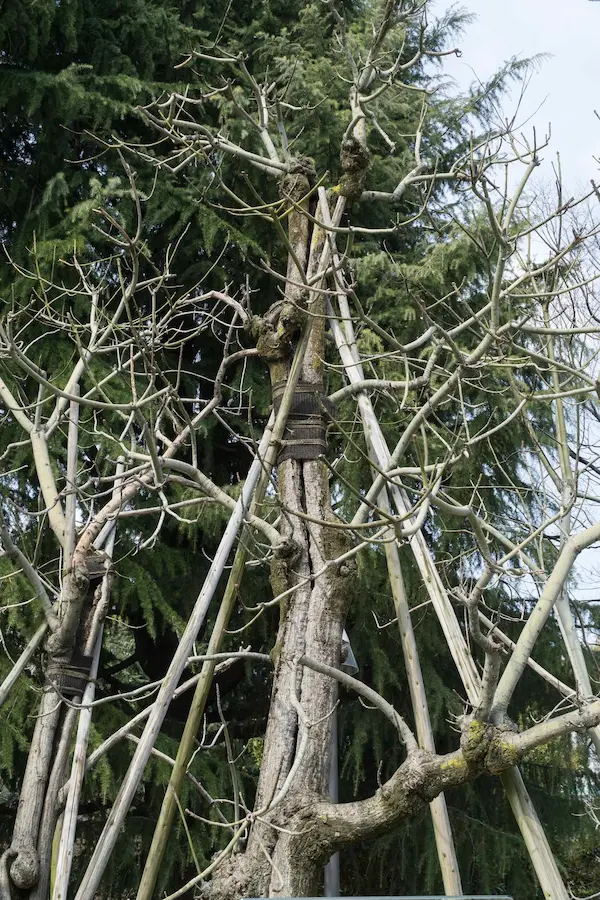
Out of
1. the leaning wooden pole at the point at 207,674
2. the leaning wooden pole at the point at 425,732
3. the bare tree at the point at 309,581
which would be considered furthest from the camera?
the leaning wooden pole at the point at 425,732

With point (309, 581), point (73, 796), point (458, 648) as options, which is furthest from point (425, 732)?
point (73, 796)

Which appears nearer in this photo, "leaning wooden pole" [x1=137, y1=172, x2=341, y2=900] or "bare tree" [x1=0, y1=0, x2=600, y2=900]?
"bare tree" [x1=0, y1=0, x2=600, y2=900]

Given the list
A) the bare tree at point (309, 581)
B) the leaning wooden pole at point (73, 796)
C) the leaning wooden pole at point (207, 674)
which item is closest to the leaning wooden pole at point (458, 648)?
the bare tree at point (309, 581)

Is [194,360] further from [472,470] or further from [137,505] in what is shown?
[472,470]

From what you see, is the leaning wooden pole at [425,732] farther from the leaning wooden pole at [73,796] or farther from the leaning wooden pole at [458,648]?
the leaning wooden pole at [73,796]

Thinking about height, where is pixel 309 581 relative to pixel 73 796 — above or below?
above

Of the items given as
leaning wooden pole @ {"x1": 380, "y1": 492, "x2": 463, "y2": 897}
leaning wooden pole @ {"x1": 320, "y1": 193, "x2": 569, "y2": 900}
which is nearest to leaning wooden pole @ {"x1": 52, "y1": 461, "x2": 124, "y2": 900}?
leaning wooden pole @ {"x1": 320, "y1": 193, "x2": 569, "y2": 900}

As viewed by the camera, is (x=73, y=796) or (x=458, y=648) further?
(x=73, y=796)

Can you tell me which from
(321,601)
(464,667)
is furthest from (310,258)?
(464,667)

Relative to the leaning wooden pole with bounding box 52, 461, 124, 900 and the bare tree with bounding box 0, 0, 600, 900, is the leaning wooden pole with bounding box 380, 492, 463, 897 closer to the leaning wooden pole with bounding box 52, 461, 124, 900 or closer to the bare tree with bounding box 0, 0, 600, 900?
the bare tree with bounding box 0, 0, 600, 900

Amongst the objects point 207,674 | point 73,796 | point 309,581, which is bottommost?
point 73,796

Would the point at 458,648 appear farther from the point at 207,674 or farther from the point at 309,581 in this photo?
the point at 207,674

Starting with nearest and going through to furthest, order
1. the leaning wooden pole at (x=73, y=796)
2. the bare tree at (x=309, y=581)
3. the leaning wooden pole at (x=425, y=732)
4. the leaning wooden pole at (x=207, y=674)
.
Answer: the bare tree at (x=309, y=581), the leaning wooden pole at (x=207, y=674), the leaning wooden pole at (x=425, y=732), the leaning wooden pole at (x=73, y=796)

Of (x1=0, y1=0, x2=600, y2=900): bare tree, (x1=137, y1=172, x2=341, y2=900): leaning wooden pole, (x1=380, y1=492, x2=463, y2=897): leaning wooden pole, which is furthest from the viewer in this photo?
(x1=380, y1=492, x2=463, y2=897): leaning wooden pole
